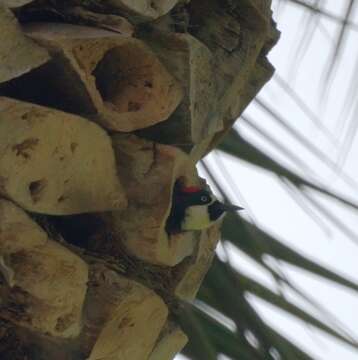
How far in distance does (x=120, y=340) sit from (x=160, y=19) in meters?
0.49

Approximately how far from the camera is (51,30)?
2203 millimetres

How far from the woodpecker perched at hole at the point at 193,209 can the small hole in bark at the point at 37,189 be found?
231 mm

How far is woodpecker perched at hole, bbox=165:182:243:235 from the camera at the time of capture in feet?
7.73

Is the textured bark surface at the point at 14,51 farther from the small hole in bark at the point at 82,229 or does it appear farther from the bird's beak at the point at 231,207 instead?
the bird's beak at the point at 231,207

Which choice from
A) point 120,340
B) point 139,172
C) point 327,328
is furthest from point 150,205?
point 327,328

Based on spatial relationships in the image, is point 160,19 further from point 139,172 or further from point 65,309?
point 65,309

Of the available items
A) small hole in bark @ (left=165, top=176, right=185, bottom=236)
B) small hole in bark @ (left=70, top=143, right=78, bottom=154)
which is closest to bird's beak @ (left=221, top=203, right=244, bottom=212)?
small hole in bark @ (left=165, top=176, right=185, bottom=236)

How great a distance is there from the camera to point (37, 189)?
2166 millimetres

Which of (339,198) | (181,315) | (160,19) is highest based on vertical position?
(160,19)

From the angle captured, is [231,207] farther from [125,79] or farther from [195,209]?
[125,79]

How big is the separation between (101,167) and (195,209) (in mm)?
253

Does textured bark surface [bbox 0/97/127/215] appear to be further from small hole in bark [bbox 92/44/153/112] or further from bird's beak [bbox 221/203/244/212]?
bird's beak [bbox 221/203/244/212]

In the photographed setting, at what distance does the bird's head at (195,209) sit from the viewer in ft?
7.72

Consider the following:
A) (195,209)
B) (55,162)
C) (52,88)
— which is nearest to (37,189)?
(55,162)
